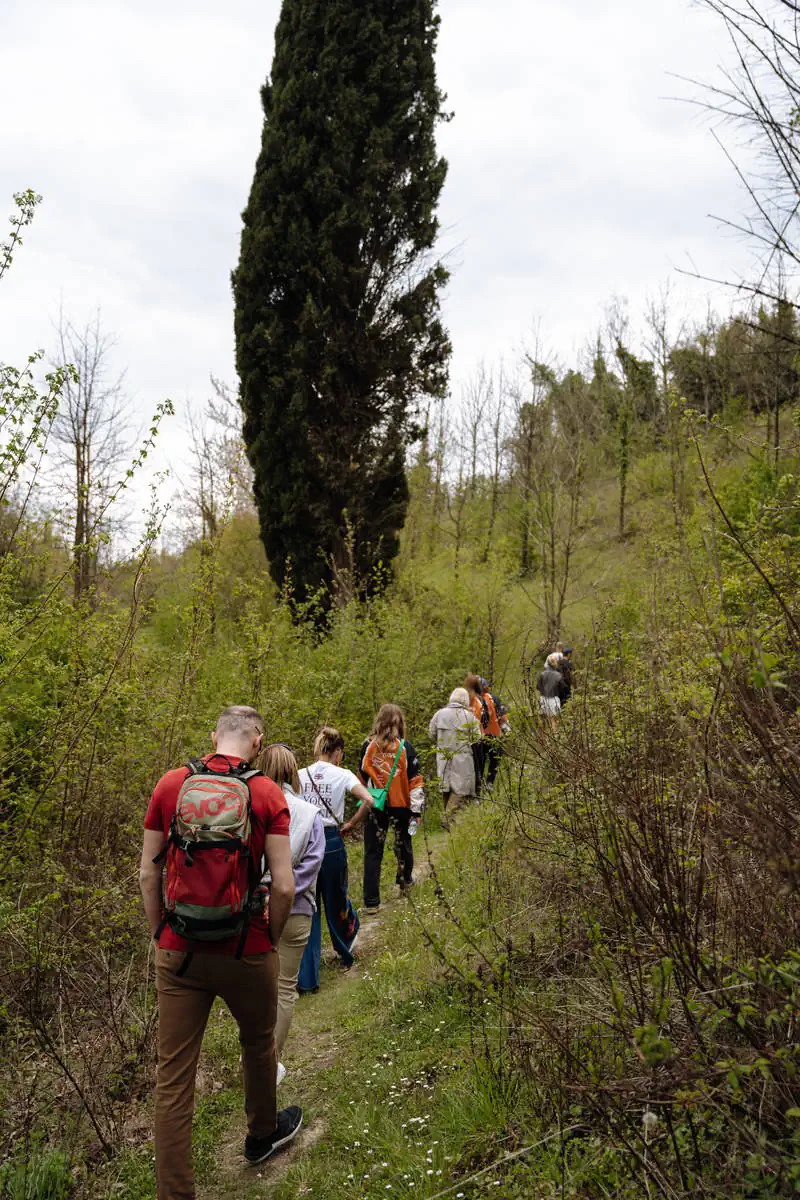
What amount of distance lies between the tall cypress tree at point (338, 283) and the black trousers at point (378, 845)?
8.14 m

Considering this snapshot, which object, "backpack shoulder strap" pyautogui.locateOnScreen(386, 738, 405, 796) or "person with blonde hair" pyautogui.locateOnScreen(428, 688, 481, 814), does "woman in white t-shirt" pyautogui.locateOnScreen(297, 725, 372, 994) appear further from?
"person with blonde hair" pyautogui.locateOnScreen(428, 688, 481, 814)

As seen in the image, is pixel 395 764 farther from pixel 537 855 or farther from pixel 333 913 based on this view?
pixel 537 855

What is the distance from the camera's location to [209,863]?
3.11 m

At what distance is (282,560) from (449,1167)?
14033mm

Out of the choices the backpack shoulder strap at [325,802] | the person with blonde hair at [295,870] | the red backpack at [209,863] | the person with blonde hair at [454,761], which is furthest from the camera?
the person with blonde hair at [454,761]

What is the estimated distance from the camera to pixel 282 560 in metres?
16.7

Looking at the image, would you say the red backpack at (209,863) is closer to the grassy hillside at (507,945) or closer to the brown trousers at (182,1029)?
the brown trousers at (182,1029)

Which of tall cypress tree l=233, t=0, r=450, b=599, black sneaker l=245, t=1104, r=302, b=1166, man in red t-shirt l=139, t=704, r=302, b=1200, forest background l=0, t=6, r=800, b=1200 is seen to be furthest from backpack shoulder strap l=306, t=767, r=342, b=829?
tall cypress tree l=233, t=0, r=450, b=599

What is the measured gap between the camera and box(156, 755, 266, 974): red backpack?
310cm

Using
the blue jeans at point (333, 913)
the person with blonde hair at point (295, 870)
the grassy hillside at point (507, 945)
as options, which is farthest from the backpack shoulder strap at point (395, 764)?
the person with blonde hair at point (295, 870)

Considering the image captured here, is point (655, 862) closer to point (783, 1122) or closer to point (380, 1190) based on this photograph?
point (783, 1122)

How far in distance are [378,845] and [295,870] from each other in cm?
307

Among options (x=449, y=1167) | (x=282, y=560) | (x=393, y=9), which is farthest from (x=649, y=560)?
(x=449, y=1167)

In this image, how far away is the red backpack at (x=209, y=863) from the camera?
10.2 feet
